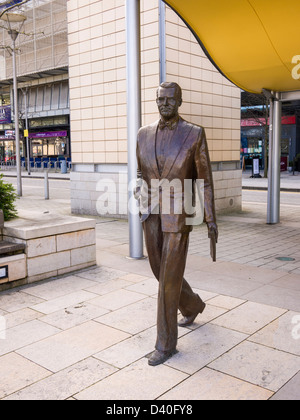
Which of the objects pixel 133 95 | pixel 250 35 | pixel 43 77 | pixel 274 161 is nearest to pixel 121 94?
pixel 274 161

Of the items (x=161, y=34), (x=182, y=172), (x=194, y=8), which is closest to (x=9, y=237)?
(x=182, y=172)

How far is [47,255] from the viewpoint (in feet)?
20.3

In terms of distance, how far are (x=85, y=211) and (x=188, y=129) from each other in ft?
30.8

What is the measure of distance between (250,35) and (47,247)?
505cm

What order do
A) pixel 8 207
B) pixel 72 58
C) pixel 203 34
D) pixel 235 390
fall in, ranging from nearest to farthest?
1. pixel 235 390
2. pixel 8 207
3. pixel 203 34
4. pixel 72 58

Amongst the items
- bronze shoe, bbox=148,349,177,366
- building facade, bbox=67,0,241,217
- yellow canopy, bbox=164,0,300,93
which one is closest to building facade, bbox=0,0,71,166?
building facade, bbox=67,0,241,217

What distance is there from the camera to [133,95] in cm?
715

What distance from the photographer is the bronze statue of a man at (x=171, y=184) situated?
3701 mm

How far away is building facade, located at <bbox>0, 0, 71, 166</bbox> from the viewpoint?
40844mm

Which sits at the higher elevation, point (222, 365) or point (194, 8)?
point (194, 8)

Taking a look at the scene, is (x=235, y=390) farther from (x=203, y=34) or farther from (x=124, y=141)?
(x=124, y=141)

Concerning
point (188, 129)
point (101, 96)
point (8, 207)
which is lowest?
point (8, 207)

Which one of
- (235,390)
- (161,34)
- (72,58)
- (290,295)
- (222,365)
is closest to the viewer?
(235,390)

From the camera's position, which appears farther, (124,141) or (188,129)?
(124,141)
